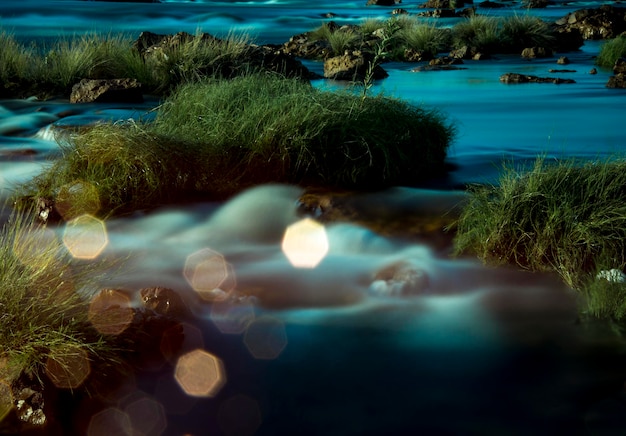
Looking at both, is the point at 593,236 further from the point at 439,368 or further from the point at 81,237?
the point at 81,237

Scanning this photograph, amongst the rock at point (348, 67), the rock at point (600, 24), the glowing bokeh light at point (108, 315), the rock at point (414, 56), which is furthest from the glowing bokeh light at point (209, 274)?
the rock at point (600, 24)

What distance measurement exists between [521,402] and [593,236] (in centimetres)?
188

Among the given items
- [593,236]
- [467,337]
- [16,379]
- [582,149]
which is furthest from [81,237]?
[582,149]

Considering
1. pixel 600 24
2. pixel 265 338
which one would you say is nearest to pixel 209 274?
pixel 265 338

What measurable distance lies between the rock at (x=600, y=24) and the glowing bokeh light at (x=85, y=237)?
22036 mm

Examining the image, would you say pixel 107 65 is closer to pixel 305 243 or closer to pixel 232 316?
pixel 305 243

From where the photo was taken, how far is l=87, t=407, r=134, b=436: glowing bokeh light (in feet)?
13.0

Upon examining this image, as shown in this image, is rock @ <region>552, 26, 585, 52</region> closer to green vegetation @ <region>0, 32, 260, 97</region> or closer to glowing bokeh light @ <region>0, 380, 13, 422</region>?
green vegetation @ <region>0, 32, 260, 97</region>

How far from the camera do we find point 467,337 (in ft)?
16.3

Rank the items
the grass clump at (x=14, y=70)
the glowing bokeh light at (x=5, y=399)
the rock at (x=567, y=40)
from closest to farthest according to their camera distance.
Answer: the glowing bokeh light at (x=5, y=399), the grass clump at (x=14, y=70), the rock at (x=567, y=40)

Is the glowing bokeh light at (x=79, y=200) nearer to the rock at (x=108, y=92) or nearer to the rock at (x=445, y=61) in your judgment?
the rock at (x=108, y=92)

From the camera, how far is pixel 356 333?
5035 millimetres

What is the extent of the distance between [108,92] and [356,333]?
831cm

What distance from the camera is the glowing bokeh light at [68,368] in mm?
3975
